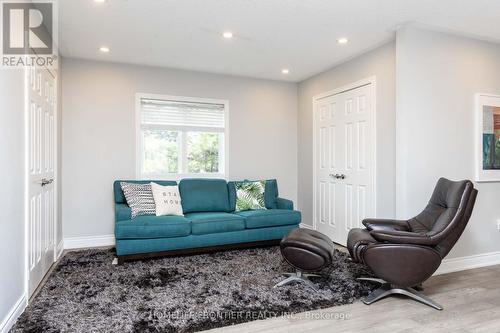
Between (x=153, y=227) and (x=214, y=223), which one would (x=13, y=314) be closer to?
(x=153, y=227)

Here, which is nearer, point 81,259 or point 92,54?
point 81,259

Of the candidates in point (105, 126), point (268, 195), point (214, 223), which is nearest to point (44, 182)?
point (105, 126)

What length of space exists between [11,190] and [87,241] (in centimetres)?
230

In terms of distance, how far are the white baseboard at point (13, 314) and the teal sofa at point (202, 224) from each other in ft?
3.72

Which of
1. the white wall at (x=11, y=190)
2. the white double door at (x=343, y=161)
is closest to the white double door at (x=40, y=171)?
the white wall at (x=11, y=190)

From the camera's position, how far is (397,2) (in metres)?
2.68

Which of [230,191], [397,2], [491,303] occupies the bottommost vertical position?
[491,303]

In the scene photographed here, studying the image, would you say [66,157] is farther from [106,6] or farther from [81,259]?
[106,6]

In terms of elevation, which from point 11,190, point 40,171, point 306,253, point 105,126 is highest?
point 105,126

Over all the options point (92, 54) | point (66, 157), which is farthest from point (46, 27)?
point (66, 157)

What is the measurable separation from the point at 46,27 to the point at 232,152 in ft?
8.87

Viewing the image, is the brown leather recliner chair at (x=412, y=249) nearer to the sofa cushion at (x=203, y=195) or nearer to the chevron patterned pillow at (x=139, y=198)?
the sofa cushion at (x=203, y=195)

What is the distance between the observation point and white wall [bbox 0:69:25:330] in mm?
1938

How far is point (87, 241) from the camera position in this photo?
413 centimetres
